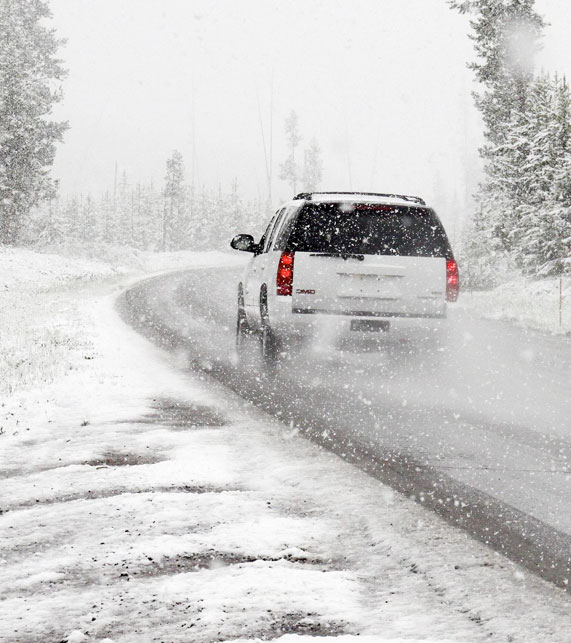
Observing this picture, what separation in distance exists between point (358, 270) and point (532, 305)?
42.8 feet

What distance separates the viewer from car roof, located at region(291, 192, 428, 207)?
388 inches

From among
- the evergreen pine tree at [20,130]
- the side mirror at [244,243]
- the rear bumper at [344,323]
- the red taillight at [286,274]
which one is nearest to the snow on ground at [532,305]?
the rear bumper at [344,323]

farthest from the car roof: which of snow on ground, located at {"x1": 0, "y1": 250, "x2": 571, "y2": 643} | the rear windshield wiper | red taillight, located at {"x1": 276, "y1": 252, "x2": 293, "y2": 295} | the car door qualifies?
snow on ground, located at {"x1": 0, "y1": 250, "x2": 571, "y2": 643}

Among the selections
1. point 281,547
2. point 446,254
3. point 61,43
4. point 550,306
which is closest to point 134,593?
point 281,547

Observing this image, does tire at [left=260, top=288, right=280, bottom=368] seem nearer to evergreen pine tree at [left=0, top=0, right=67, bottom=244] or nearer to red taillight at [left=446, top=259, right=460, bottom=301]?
red taillight at [left=446, top=259, right=460, bottom=301]

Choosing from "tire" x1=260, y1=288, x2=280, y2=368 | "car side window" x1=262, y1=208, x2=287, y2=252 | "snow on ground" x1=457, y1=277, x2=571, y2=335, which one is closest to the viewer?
"tire" x1=260, y1=288, x2=280, y2=368

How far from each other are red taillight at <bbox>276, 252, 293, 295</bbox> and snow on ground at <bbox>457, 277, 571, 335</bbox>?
11.6 ft

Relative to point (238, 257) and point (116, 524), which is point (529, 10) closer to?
point (116, 524)

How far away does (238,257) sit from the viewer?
74688mm

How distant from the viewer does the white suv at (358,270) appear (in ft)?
30.8

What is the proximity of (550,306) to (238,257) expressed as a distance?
55.2 m

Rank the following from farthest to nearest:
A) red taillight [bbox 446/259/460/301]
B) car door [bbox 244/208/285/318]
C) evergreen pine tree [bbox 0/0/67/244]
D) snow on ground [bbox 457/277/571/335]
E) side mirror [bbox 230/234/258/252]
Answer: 1. evergreen pine tree [bbox 0/0/67/244]
2. snow on ground [bbox 457/277/571/335]
3. side mirror [bbox 230/234/258/252]
4. car door [bbox 244/208/285/318]
5. red taillight [bbox 446/259/460/301]

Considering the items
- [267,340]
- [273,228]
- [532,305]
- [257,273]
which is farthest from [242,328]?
[532,305]

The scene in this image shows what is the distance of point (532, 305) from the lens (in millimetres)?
21141
